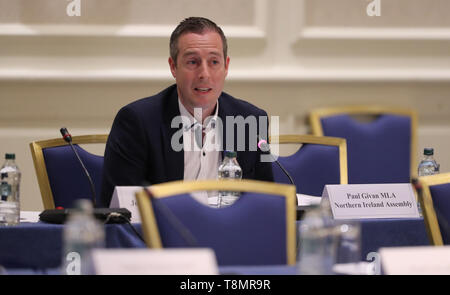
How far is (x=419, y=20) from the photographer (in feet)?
17.6

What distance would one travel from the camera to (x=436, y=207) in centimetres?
284

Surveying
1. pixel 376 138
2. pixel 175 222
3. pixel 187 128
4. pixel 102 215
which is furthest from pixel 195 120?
pixel 376 138

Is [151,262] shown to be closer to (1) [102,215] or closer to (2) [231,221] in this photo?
(2) [231,221]

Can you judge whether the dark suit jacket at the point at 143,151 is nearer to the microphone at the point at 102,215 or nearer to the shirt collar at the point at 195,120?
the shirt collar at the point at 195,120

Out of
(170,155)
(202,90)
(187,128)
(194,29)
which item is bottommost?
(170,155)

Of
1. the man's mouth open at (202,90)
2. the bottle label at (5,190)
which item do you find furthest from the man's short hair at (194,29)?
the bottle label at (5,190)

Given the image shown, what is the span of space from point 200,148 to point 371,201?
2.96ft

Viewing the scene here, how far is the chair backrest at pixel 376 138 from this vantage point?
514cm

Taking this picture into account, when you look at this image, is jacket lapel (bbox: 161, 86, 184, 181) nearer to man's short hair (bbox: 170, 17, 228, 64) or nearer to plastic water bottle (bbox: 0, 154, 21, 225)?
man's short hair (bbox: 170, 17, 228, 64)

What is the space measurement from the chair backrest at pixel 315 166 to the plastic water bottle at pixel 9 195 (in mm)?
1269

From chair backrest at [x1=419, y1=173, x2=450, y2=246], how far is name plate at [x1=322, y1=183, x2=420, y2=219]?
0.27m

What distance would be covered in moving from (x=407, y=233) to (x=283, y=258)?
85cm
